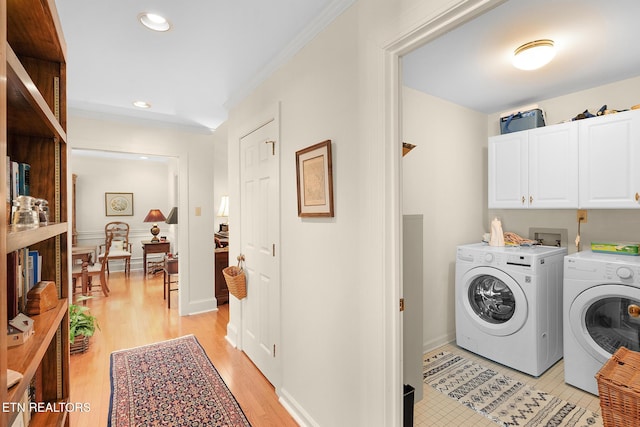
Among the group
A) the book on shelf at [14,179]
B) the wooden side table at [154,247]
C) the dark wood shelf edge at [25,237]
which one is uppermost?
the book on shelf at [14,179]

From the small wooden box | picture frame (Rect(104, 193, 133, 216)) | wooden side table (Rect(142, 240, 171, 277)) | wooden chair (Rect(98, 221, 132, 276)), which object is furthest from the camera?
picture frame (Rect(104, 193, 133, 216))

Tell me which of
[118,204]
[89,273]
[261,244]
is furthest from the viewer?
[118,204]

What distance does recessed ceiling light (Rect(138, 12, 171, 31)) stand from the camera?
176 cm

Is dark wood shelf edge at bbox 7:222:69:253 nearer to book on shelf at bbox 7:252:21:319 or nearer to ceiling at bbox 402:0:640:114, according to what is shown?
book on shelf at bbox 7:252:21:319

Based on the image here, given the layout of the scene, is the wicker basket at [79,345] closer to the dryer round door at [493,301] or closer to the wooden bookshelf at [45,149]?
the wooden bookshelf at [45,149]

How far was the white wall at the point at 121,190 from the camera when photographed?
6250mm

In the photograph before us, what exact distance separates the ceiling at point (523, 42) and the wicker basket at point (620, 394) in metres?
1.89

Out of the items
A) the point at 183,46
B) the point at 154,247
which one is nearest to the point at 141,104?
the point at 183,46

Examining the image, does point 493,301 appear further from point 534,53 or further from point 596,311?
point 534,53

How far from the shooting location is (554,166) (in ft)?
9.01

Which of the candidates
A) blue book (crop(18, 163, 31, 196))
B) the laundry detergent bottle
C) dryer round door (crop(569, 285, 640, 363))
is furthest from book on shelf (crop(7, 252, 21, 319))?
the laundry detergent bottle

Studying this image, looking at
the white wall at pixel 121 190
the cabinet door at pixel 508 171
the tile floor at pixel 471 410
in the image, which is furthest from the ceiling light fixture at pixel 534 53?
the white wall at pixel 121 190

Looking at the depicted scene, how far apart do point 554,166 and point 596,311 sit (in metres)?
1.22

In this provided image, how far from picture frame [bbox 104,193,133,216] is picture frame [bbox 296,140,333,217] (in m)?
6.16
